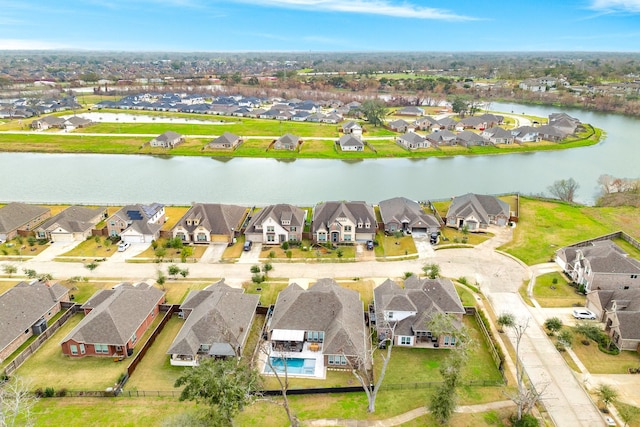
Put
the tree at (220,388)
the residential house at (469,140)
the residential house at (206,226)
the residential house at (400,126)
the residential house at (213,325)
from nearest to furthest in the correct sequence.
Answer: the tree at (220,388) → the residential house at (213,325) → the residential house at (206,226) → the residential house at (469,140) → the residential house at (400,126)

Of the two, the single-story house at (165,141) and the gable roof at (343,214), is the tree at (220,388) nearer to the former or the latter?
the gable roof at (343,214)

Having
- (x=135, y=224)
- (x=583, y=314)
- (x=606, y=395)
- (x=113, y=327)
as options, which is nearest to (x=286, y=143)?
(x=135, y=224)

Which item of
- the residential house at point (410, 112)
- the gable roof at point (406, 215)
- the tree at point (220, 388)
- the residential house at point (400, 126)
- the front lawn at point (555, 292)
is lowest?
the front lawn at point (555, 292)

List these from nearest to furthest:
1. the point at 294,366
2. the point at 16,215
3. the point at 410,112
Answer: the point at 294,366, the point at 16,215, the point at 410,112

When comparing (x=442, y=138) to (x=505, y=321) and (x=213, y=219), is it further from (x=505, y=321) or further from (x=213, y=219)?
(x=505, y=321)

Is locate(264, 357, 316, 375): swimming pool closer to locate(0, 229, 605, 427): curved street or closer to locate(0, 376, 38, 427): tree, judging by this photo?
locate(0, 229, 605, 427): curved street

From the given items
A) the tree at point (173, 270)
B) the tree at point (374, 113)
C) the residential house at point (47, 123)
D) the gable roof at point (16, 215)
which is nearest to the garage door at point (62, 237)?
the gable roof at point (16, 215)

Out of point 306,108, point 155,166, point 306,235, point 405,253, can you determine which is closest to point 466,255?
point 405,253

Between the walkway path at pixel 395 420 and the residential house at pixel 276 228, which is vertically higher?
the residential house at pixel 276 228
